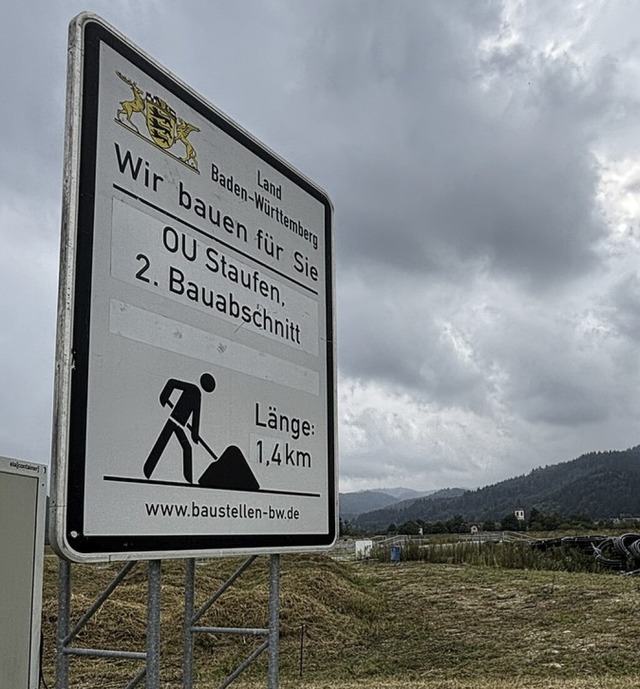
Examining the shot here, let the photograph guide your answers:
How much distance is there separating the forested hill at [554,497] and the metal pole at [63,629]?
9159 cm

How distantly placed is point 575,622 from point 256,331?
33.6ft

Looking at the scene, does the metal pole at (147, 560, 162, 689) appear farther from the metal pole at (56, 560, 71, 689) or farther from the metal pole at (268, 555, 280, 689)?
the metal pole at (268, 555, 280, 689)

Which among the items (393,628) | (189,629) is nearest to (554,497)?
(393,628)

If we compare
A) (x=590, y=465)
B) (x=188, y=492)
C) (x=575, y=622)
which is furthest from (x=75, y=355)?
(x=590, y=465)

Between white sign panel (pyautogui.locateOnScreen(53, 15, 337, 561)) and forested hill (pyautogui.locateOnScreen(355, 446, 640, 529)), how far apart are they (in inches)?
3587

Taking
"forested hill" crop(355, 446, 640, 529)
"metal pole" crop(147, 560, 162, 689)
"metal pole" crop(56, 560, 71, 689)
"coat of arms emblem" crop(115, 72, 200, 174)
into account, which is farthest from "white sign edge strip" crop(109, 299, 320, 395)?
"forested hill" crop(355, 446, 640, 529)

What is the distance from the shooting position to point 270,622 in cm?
385

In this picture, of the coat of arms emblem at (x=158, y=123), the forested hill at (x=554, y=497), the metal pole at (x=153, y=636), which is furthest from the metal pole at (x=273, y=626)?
the forested hill at (x=554, y=497)

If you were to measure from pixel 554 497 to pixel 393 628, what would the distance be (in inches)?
5340

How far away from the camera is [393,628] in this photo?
1308 centimetres

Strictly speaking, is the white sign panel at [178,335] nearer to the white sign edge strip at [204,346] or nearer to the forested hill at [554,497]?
the white sign edge strip at [204,346]

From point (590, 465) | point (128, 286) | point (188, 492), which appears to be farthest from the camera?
point (590, 465)

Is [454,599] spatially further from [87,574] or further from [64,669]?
[64,669]

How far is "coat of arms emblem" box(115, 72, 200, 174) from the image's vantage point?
9.66ft
